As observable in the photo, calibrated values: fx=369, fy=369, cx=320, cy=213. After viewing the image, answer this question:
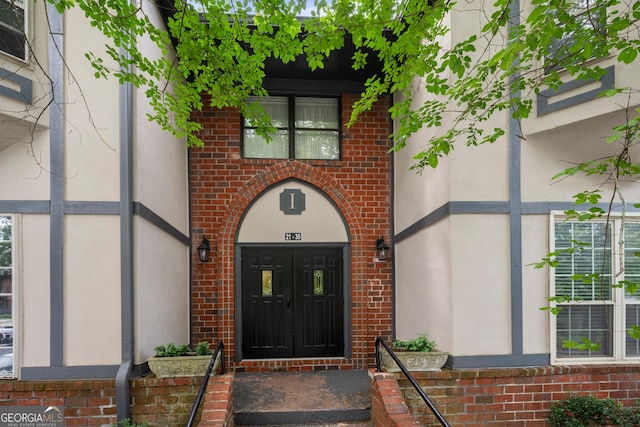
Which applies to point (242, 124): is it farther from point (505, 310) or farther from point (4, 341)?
point (505, 310)

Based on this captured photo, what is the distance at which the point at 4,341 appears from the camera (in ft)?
13.1

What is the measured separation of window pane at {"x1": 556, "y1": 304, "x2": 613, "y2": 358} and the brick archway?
9.24 ft

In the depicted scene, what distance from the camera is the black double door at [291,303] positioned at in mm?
6234

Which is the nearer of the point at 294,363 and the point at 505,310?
the point at 505,310

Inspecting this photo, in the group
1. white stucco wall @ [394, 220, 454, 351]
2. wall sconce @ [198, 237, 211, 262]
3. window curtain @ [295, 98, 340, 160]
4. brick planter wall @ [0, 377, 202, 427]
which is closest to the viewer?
brick planter wall @ [0, 377, 202, 427]

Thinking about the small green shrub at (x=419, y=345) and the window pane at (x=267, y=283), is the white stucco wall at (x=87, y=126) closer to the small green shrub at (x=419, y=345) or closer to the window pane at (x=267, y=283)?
the window pane at (x=267, y=283)

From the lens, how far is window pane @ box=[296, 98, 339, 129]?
648 centimetres

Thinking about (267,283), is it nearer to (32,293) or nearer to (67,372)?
(67,372)

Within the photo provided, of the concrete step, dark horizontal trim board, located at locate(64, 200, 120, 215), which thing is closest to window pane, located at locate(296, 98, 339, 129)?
dark horizontal trim board, located at locate(64, 200, 120, 215)

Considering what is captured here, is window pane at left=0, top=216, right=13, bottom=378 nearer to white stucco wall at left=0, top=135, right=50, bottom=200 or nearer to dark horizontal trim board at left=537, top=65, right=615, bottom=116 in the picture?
white stucco wall at left=0, top=135, right=50, bottom=200

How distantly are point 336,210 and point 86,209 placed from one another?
3.68 m

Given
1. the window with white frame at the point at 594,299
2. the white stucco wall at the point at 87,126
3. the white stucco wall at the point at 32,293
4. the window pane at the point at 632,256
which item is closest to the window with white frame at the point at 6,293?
the white stucco wall at the point at 32,293

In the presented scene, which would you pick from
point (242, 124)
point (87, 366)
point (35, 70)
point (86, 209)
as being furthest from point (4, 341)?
point (242, 124)

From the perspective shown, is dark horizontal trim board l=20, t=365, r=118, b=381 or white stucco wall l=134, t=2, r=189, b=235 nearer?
dark horizontal trim board l=20, t=365, r=118, b=381
